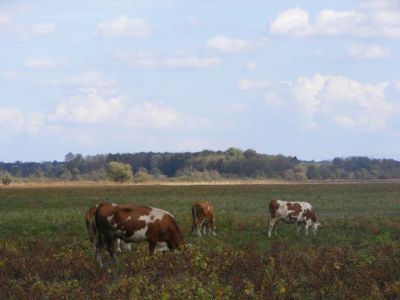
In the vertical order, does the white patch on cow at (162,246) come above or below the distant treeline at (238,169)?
below

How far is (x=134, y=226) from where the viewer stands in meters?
17.6

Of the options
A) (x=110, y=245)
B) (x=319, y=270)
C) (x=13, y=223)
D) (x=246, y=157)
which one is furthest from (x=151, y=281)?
(x=246, y=157)

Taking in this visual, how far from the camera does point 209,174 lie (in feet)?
473

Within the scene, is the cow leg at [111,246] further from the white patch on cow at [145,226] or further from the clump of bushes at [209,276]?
the white patch on cow at [145,226]

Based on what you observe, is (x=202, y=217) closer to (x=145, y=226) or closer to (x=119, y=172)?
(x=145, y=226)

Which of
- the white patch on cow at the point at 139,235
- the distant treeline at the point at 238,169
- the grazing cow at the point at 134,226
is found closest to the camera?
the grazing cow at the point at 134,226

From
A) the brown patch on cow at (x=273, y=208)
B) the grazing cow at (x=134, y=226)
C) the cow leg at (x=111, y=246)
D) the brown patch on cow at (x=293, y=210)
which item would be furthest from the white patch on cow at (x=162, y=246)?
the brown patch on cow at (x=293, y=210)

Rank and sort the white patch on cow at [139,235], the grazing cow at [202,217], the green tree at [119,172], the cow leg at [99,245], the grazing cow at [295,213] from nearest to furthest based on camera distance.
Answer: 1. the cow leg at [99,245]
2. the white patch on cow at [139,235]
3. the grazing cow at [202,217]
4. the grazing cow at [295,213]
5. the green tree at [119,172]

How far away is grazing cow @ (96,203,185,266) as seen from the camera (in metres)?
17.4

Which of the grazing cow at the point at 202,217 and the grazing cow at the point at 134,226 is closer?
the grazing cow at the point at 134,226

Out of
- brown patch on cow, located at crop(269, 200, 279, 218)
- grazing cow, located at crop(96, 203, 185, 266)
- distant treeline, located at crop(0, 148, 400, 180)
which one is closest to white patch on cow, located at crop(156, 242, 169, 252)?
grazing cow, located at crop(96, 203, 185, 266)

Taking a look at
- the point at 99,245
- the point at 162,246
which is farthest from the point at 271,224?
the point at 99,245

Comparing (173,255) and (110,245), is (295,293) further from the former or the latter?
(110,245)

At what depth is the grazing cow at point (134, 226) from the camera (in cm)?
1736
